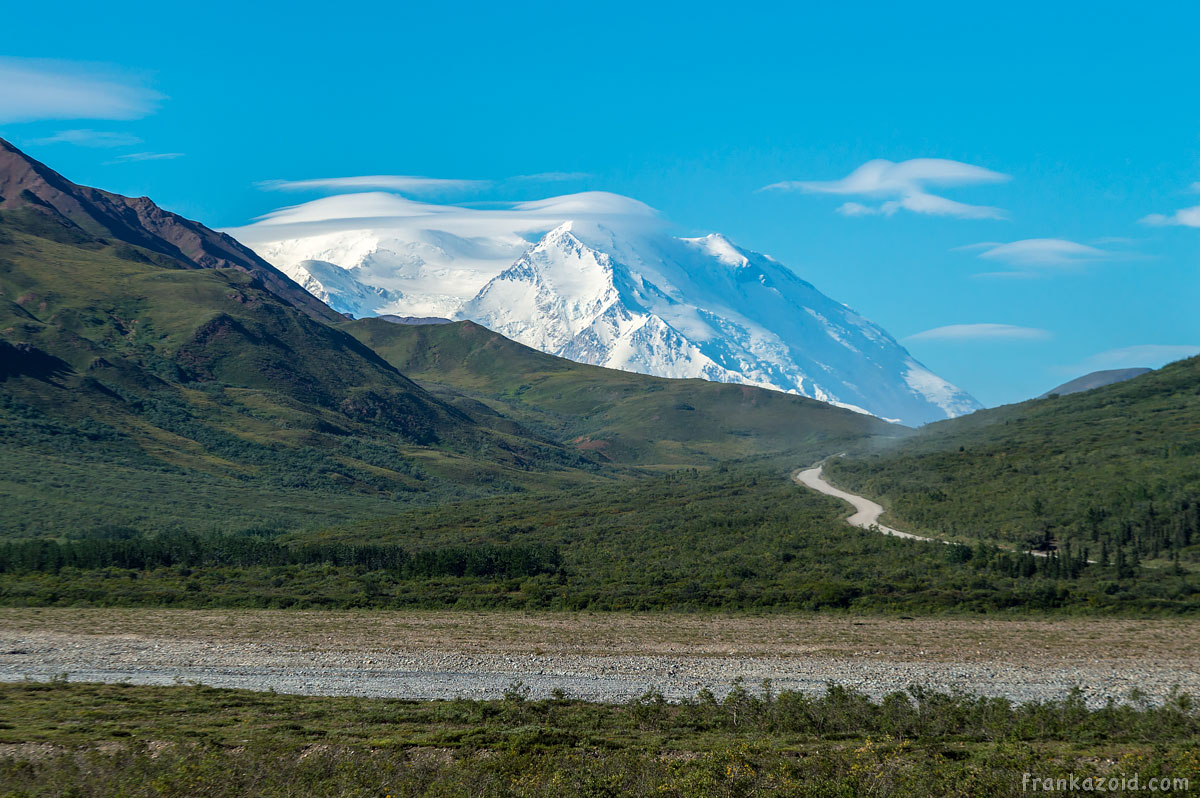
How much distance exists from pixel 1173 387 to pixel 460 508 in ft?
390

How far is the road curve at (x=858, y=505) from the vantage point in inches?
3766

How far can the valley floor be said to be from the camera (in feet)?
130

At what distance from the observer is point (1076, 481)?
96812 mm

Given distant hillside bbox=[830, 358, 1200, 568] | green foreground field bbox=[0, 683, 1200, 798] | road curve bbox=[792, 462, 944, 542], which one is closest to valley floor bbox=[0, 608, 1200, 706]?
green foreground field bbox=[0, 683, 1200, 798]

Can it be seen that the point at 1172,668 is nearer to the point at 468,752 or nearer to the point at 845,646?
the point at 845,646

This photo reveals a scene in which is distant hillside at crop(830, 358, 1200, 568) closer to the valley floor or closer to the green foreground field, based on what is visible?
the valley floor

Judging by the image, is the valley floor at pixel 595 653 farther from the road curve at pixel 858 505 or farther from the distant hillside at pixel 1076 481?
the road curve at pixel 858 505

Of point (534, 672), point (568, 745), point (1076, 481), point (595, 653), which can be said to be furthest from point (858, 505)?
point (568, 745)

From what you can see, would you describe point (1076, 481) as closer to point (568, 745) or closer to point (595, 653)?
point (595, 653)

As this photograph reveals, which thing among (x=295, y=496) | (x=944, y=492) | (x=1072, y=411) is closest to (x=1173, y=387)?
(x=1072, y=411)

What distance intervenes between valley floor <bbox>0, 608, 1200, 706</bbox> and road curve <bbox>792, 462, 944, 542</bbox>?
37617mm

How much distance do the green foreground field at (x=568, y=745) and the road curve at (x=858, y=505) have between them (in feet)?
197

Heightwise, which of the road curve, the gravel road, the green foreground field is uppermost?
the road curve

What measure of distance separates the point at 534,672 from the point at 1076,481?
75.2 metres
